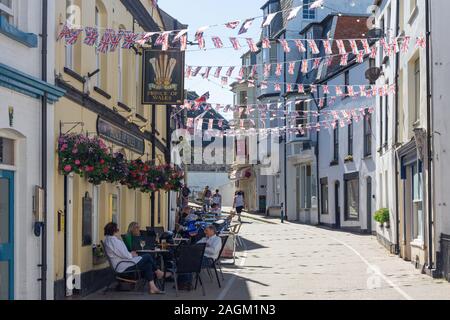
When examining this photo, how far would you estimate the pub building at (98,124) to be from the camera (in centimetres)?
1269

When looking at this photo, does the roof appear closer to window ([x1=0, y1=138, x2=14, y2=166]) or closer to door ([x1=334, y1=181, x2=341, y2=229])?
window ([x1=0, y1=138, x2=14, y2=166])

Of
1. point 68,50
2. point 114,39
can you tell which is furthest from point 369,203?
point 68,50

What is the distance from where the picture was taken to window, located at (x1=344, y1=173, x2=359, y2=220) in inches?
1310

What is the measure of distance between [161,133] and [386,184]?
7.78 metres

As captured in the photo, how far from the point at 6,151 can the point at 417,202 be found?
1109cm

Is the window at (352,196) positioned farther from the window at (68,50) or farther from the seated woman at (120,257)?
the window at (68,50)

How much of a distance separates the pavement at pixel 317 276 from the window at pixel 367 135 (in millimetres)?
4902

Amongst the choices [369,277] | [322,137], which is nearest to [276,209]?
[322,137]

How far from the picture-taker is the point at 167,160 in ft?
92.2

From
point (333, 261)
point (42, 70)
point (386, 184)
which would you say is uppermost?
point (42, 70)

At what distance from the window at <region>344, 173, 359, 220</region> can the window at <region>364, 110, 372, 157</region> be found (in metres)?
1.70

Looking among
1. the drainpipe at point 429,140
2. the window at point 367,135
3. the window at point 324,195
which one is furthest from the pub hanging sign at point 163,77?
the window at point 324,195

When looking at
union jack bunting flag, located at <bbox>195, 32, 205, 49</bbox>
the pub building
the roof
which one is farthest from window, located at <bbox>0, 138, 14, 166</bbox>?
the roof
